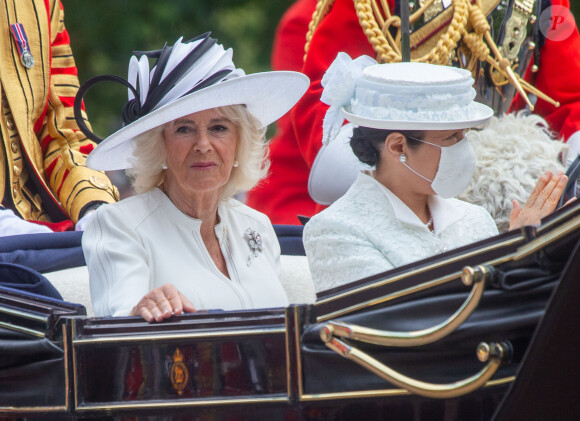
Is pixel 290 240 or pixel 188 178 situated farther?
pixel 290 240

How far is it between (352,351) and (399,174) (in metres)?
0.73

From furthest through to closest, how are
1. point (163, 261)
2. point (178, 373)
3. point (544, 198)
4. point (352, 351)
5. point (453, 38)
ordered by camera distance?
point (453, 38) < point (163, 261) < point (544, 198) < point (178, 373) < point (352, 351)

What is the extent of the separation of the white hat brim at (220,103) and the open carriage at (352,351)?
0.48 m

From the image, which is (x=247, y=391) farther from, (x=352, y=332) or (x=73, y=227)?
(x=73, y=227)

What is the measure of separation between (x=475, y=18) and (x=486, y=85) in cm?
21

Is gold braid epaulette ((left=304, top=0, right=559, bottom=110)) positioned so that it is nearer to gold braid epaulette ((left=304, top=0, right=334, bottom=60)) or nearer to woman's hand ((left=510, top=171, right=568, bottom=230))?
gold braid epaulette ((left=304, top=0, right=334, bottom=60))

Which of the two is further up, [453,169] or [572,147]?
[453,169]

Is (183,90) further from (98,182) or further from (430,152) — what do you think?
(98,182)

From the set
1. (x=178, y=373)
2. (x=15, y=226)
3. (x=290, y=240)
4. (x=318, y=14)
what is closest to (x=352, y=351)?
(x=178, y=373)


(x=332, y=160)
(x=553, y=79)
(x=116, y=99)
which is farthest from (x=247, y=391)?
(x=116, y=99)

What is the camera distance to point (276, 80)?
8.36ft

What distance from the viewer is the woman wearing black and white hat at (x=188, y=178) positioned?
7.92 feet

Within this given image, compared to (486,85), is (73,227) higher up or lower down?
lower down

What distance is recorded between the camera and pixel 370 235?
2.44 metres
